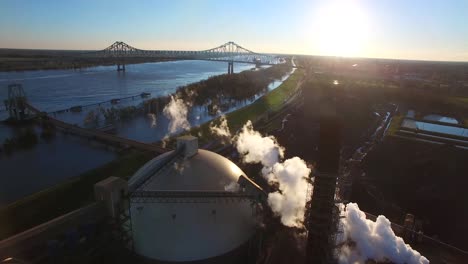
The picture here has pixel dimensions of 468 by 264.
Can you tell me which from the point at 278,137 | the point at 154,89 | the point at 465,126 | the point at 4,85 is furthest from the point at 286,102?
the point at 4,85

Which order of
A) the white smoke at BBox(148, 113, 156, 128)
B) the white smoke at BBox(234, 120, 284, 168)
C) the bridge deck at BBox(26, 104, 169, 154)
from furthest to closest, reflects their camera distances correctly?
the white smoke at BBox(148, 113, 156, 128) → the bridge deck at BBox(26, 104, 169, 154) → the white smoke at BBox(234, 120, 284, 168)

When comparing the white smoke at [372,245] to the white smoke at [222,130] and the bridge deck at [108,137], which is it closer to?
the bridge deck at [108,137]

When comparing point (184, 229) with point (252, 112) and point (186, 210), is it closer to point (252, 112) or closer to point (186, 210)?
point (186, 210)

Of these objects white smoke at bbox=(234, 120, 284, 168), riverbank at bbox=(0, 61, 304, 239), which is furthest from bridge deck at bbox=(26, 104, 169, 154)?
white smoke at bbox=(234, 120, 284, 168)

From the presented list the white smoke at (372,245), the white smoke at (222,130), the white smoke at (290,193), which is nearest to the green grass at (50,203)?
the white smoke at (222,130)

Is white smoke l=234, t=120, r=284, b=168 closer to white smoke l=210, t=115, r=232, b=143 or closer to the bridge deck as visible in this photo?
white smoke l=210, t=115, r=232, b=143

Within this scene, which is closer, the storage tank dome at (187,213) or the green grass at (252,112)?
the storage tank dome at (187,213)

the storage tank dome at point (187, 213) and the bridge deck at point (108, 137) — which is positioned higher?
the storage tank dome at point (187, 213)
